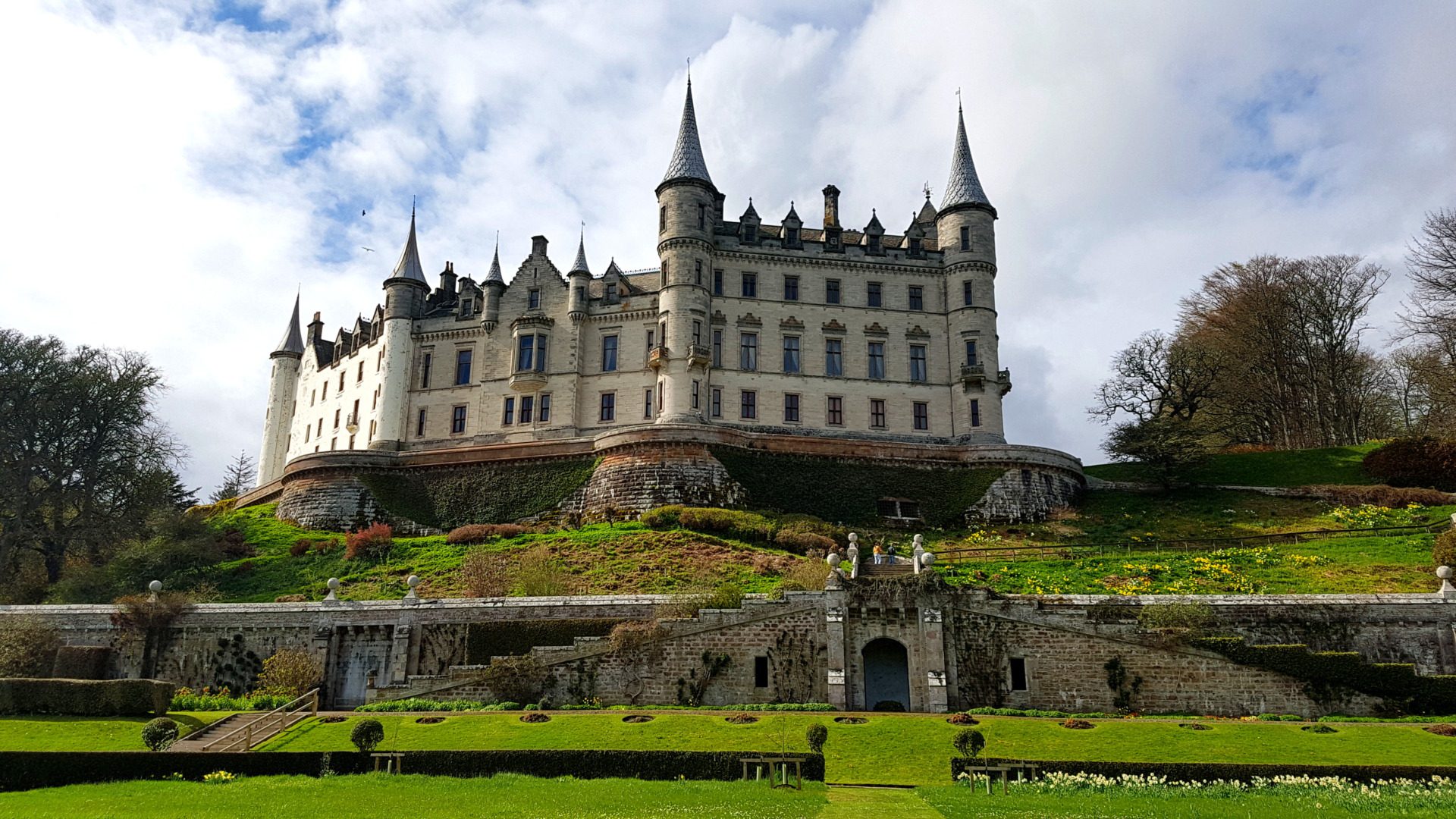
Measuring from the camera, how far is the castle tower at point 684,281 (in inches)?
2454

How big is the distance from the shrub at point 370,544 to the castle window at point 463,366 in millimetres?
16508

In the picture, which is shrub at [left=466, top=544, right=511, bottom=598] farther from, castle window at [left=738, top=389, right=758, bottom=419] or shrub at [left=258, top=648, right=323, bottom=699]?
castle window at [left=738, top=389, right=758, bottom=419]

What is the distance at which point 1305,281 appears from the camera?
72.9m

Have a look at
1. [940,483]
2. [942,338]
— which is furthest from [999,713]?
[942,338]

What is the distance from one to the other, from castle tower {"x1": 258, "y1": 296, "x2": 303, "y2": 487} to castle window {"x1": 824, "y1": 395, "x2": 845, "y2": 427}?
41913 millimetres

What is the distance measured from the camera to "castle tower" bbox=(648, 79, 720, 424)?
6234cm

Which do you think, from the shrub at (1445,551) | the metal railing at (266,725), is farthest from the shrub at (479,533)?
the shrub at (1445,551)

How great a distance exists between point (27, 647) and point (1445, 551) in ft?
166

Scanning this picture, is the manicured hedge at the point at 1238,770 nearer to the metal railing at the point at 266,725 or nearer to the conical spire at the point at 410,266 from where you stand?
the metal railing at the point at 266,725

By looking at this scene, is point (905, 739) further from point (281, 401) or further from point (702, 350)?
point (281, 401)

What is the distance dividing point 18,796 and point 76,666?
17915 mm

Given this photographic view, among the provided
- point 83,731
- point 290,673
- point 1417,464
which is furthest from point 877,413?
point 83,731

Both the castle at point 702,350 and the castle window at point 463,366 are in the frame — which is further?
the castle window at point 463,366

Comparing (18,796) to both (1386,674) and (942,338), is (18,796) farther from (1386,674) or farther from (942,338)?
(942,338)
